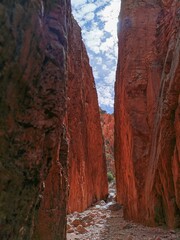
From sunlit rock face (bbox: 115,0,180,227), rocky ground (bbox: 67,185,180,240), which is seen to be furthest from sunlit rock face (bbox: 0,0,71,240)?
sunlit rock face (bbox: 115,0,180,227)

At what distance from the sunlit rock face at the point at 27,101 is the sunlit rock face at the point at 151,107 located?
5.36 meters

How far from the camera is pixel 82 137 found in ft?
59.5

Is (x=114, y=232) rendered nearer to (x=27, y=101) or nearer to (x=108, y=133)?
(x=27, y=101)

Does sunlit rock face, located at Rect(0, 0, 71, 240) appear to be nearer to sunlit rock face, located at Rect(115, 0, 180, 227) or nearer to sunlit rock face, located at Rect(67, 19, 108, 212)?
sunlit rock face, located at Rect(115, 0, 180, 227)

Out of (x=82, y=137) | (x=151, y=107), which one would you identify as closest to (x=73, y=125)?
(x=82, y=137)

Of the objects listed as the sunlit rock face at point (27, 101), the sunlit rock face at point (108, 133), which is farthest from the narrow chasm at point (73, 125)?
the sunlit rock face at point (108, 133)

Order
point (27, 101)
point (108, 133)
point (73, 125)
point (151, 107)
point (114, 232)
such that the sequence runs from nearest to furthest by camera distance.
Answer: point (27, 101) → point (114, 232) → point (151, 107) → point (73, 125) → point (108, 133)

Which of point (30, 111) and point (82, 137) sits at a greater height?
point (82, 137)

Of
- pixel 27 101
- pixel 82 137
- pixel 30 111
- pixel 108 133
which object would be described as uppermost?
pixel 108 133

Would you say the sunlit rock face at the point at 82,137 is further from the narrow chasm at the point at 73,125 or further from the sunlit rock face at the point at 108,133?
the sunlit rock face at the point at 108,133

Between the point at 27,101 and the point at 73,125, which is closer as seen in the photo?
the point at 27,101

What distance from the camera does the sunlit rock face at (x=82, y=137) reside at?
15.4 m

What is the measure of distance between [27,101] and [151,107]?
9176 mm

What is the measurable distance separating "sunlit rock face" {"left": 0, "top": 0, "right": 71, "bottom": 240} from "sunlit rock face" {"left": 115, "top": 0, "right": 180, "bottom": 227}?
17.6 feet
